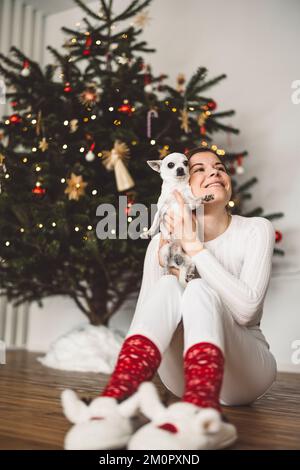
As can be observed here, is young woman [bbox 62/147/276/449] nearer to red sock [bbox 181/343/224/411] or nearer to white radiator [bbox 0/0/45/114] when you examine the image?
red sock [bbox 181/343/224/411]

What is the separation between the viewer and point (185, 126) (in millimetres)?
2730

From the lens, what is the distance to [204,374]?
957 millimetres

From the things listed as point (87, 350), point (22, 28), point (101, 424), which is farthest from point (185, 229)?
point (22, 28)

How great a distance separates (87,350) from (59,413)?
1.42 metres

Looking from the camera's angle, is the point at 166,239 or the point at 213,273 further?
the point at 166,239

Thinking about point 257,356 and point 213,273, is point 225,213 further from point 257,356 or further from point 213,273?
point 257,356

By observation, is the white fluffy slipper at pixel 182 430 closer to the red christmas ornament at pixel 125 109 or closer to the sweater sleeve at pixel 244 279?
the sweater sleeve at pixel 244 279

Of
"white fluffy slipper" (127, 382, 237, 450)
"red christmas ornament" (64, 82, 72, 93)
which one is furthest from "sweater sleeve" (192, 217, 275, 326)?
"red christmas ornament" (64, 82, 72, 93)

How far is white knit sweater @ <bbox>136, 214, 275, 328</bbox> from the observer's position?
1.21m

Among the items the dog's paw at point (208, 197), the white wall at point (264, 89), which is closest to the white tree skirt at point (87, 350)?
the white wall at point (264, 89)

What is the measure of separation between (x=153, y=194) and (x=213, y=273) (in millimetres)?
1531

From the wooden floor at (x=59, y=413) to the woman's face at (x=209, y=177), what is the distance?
1.95 ft

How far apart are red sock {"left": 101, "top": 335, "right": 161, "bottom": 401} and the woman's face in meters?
0.54
